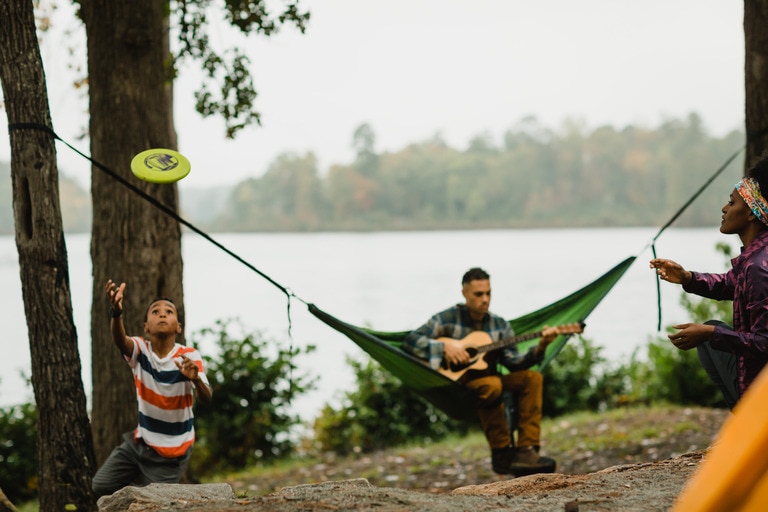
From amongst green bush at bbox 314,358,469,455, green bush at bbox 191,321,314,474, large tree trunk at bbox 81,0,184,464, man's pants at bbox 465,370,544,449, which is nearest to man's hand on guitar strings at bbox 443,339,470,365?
man's pants at bbox 465,370,544,449

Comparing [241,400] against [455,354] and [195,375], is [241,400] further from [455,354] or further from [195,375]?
[195,375]

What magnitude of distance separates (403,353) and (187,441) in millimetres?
1207

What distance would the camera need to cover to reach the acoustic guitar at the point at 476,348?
452cm

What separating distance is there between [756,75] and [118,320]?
3.55 meters

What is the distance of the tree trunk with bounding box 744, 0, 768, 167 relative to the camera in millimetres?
4793

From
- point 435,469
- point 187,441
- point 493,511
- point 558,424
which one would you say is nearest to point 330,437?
point 435,469

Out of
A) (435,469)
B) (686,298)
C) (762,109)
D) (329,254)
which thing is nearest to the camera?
→ (762,109)

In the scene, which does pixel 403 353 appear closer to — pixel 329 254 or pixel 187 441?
pixel 187 441

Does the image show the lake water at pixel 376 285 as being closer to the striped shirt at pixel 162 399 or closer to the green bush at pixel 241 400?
the green bush at pixel 241 400

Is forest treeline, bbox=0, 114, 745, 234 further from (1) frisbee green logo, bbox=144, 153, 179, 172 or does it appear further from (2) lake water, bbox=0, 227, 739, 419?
(1) frisbee green logo, bbox=144, 153, 179, 172

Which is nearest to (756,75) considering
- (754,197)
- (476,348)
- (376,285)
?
(754,197)

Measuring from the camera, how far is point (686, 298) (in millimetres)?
7285

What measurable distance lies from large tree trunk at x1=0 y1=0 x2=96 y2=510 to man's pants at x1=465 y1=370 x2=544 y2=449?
6.33 feet

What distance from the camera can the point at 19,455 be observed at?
6.41 metres
